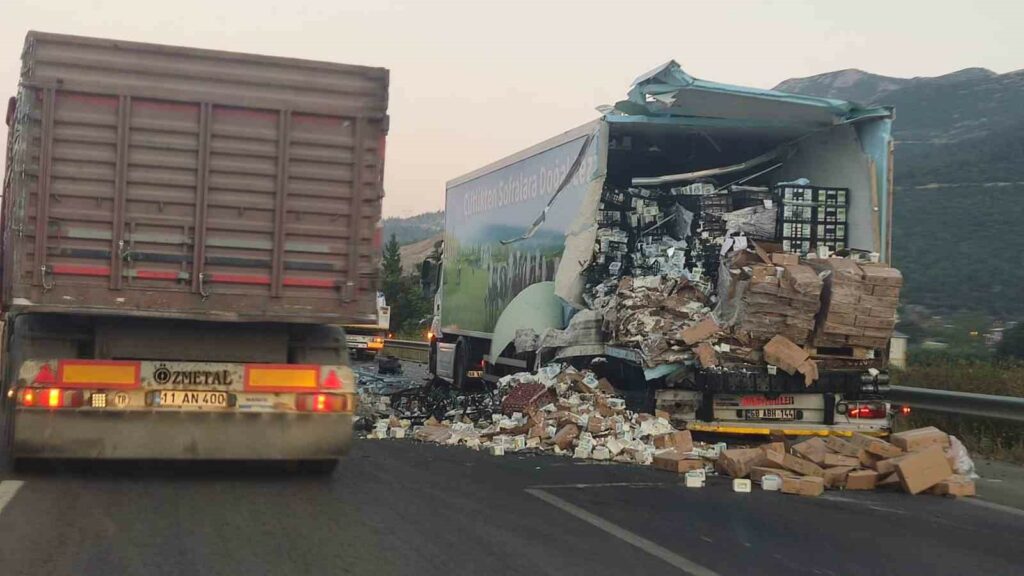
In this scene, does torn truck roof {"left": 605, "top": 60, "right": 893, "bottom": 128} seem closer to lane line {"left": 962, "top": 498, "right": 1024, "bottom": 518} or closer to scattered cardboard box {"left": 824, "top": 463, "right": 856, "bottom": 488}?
scattered cardboard box {"left": 824, "top": 463, "right": 856, "bottom": 488}

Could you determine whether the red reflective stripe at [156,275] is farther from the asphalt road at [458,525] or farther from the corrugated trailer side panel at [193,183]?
the asphalt road at [458,525]

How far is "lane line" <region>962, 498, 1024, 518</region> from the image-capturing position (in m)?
8.50

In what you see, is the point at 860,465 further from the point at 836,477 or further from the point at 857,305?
the point at 857,305

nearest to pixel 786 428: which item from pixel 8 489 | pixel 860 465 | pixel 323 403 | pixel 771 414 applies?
pixel 771 414

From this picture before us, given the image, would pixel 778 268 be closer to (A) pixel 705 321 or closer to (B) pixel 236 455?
(A) pixel 705 321

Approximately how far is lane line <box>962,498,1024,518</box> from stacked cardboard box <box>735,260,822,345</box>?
2282mm

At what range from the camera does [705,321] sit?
1078 cm

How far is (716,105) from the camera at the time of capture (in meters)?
11.8

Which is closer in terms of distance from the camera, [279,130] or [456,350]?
[279,130]

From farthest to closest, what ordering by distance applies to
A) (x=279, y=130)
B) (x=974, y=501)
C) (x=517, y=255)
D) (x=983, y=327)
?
(x=983, y=327) < (x=517, y=255) < (x=974, y=501) < (x=279, y=130)

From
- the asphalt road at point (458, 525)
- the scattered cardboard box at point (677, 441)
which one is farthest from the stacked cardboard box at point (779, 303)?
the asphalt road at point (458, 525)

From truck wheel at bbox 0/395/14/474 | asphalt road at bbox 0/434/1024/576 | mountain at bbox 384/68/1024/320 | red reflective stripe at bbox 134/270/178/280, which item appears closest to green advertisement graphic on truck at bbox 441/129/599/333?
mountain at bbox 384/68/1024/320

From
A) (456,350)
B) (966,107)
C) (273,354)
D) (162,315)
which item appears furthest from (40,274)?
(966,107)

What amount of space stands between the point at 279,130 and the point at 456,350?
9.95 meters
